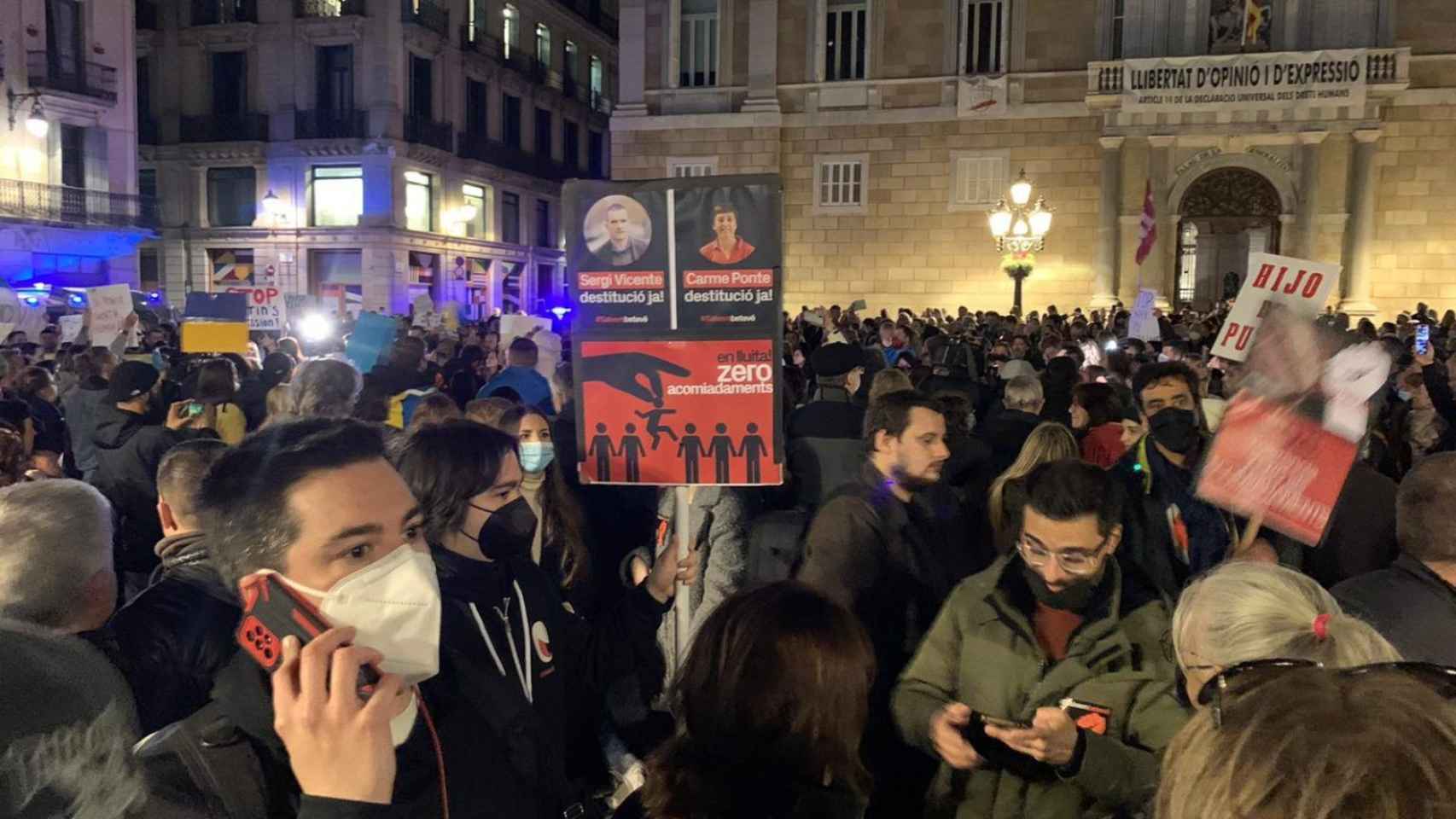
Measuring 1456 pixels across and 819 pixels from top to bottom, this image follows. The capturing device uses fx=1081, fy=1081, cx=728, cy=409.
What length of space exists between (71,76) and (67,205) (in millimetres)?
3357

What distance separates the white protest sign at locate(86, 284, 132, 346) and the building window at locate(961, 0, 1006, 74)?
1757 centimetres

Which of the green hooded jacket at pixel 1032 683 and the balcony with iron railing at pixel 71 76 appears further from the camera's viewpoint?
the balcony with iron railing at pixel 71 76

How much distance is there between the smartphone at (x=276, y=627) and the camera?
163 centimetres

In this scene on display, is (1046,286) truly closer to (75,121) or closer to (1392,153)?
(1392,153)

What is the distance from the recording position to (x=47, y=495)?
7.82 ft

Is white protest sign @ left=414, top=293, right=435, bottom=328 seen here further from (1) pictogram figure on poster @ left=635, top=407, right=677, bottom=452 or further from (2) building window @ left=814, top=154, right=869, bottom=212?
(1) pictogram figure on poster @ left=635, top=407, right=677, bottom=452

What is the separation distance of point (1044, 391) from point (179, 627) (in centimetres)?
604

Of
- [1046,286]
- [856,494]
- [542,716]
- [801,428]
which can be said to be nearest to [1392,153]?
[1046,286]

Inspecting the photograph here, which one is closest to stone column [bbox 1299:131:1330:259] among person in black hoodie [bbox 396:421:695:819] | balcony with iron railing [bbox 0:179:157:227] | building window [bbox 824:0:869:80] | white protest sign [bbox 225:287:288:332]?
building window [bbox 824:0:869:80]

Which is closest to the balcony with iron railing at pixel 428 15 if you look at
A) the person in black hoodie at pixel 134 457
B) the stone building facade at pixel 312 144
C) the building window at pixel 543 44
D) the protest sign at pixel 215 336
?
the stone building facade at pixel 312 144

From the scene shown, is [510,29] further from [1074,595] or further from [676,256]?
[1074,595]

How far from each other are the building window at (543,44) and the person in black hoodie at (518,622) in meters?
41.5

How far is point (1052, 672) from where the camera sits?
2754mm

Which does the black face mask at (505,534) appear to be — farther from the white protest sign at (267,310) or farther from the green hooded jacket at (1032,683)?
the white protest sign at (267,310)
